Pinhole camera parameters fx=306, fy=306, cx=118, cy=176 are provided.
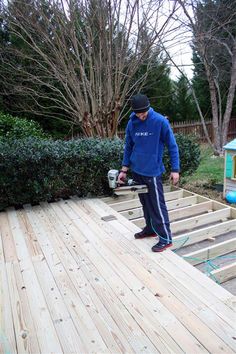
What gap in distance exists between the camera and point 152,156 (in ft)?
8.81

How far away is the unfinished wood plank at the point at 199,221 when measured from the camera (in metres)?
3.52

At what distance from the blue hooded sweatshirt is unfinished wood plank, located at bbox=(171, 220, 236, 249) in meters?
0.76

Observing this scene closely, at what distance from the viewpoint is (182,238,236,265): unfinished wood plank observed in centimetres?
272

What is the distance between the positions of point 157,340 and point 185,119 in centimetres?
1231

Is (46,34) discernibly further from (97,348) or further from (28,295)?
(97,348)

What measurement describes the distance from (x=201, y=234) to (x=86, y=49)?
5834mm

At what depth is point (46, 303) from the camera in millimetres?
2096

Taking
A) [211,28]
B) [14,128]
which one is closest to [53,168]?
[14,128]

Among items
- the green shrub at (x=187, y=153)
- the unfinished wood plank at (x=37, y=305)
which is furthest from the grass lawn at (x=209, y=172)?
the unfinished wood plank at (x=37, y=305)

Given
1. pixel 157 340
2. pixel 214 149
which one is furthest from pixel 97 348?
pixel 214 149

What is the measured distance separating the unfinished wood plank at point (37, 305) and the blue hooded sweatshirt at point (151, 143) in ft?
4.14

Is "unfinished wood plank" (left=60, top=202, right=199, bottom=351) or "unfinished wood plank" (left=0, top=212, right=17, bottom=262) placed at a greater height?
"unfinished wood plank" (left=0, top=212, right=17, bottom=262)

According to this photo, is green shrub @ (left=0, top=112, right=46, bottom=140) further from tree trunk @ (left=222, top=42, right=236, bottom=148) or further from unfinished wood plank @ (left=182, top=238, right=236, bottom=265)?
tree trunk @ (left=222, top=42, right=236, bottom=148)

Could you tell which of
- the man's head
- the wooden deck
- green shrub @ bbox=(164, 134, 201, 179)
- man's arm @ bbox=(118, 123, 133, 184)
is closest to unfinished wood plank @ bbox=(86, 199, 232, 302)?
the wooden deck
